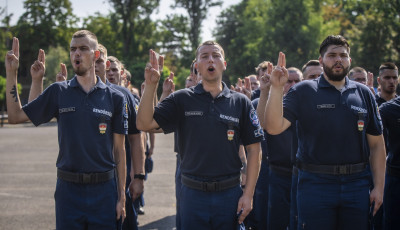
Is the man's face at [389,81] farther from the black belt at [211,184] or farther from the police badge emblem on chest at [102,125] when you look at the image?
the police badge emblem on chest at [102,125]

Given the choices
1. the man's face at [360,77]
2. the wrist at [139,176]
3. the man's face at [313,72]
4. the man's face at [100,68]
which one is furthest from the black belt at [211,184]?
the man's face at [360,77]

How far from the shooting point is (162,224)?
7195mm

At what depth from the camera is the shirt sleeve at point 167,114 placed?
3771mm

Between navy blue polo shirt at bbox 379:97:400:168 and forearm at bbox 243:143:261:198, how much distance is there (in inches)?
81.5

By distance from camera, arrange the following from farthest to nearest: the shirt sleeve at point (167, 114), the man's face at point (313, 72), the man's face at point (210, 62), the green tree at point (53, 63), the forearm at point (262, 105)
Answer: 1. the green tree at point (53, 63)
2. the man's face at point (313, 72)
3. the forearm at point (262, 105)
4. the man's face at point (210, 62)
5. the shirt sleeve at point (167, 114)

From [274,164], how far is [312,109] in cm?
183

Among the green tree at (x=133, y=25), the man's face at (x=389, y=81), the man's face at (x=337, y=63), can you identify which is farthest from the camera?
the green tree at (x=133, y=25)

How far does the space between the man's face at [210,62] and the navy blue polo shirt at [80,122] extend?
3.09 feet

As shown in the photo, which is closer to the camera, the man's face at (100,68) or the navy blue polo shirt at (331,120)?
the navy blue polo shirt at (331,120)

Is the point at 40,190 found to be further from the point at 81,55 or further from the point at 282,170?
the point at 81,55

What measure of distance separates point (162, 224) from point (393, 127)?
3974mm

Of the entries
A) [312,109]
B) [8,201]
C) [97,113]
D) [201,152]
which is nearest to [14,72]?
[97,113]

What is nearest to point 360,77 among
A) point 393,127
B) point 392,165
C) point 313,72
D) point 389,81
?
point 389,81

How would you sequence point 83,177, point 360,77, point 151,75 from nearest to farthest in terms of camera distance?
1. point 151,75
2. point 83,177
3. point 360,77
